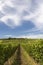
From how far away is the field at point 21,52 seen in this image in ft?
129

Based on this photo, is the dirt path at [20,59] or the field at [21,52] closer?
the dirt path at [20,59]

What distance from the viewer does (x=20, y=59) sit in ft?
128

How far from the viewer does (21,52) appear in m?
40.2

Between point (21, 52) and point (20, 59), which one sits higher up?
point (21, 52)

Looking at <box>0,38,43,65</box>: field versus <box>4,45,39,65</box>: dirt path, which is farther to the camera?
<box>0,38,43,65</box>: field

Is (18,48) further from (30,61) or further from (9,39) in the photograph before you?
(9,39)

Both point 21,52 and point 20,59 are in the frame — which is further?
point 21,52

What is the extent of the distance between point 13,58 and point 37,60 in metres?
4.37

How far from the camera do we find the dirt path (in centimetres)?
3888

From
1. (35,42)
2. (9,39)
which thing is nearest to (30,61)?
(35,42)

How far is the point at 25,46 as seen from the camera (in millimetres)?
40719

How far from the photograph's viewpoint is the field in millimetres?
39312

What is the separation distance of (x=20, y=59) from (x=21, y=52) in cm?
162

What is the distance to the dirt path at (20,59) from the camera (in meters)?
38.9
